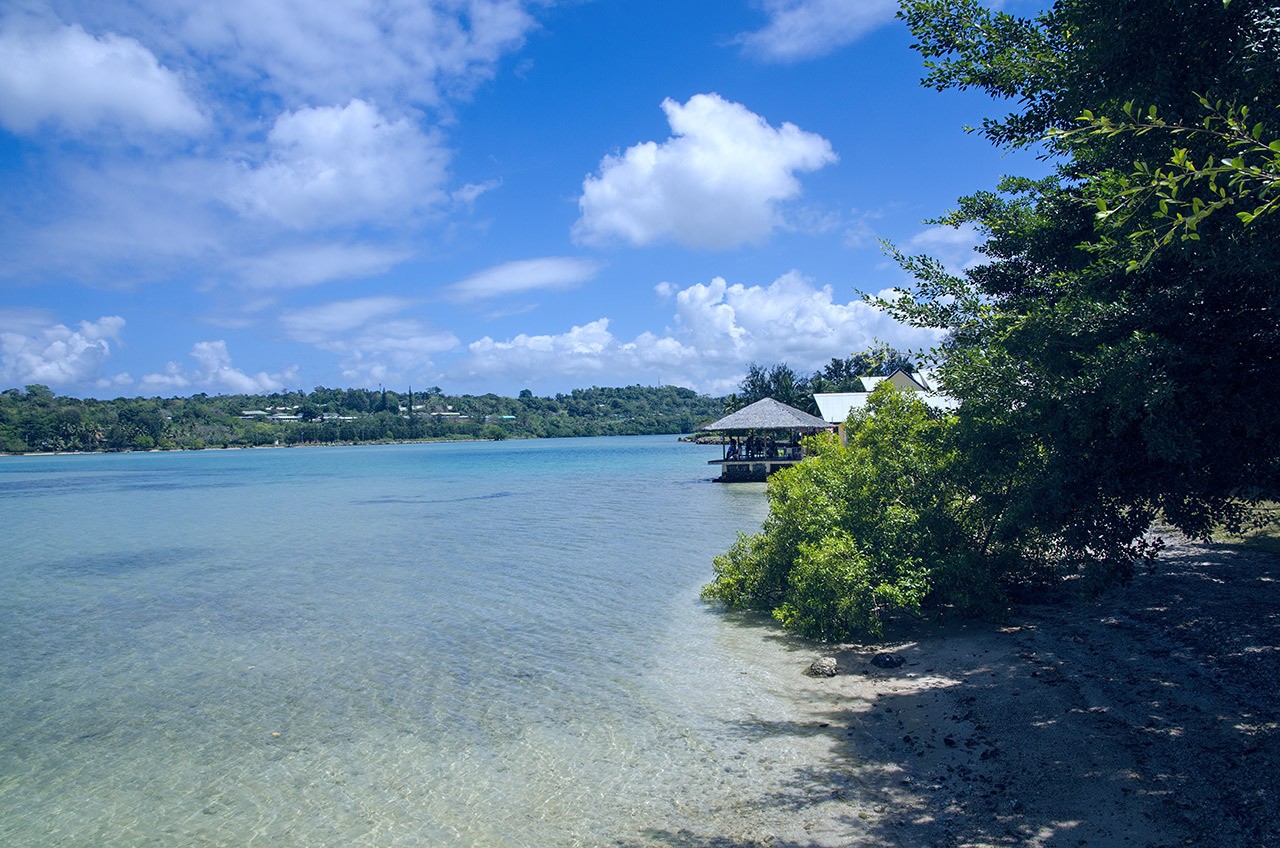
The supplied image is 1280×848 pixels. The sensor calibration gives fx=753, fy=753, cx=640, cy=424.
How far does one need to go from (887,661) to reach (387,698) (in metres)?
6.19

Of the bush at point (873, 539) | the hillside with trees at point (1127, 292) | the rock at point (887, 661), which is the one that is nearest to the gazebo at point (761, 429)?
the bush at point (873, 539)

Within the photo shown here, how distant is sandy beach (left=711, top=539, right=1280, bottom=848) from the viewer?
525 cm

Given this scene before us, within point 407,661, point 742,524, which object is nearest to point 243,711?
point 407,661

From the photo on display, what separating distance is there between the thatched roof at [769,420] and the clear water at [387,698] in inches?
756

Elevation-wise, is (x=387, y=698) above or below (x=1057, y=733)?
below

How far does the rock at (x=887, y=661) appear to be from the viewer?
30.1 feet

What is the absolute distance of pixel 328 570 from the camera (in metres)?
18.8

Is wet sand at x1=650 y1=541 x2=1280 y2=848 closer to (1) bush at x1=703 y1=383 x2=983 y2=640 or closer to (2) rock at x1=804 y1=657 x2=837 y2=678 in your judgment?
(2) rock at x1=804 y1=657 x2=837 y2=678

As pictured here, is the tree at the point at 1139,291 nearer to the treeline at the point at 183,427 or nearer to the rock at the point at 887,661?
the rock at the point at 887,661

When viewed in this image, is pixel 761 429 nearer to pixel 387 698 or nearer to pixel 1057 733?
pixel 387 698

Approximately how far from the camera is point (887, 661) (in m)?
9.25

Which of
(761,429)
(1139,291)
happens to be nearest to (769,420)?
(761,429)

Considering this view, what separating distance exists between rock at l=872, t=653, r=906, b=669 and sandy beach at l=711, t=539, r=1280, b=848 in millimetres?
116

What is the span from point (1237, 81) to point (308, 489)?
4960 centimetres
